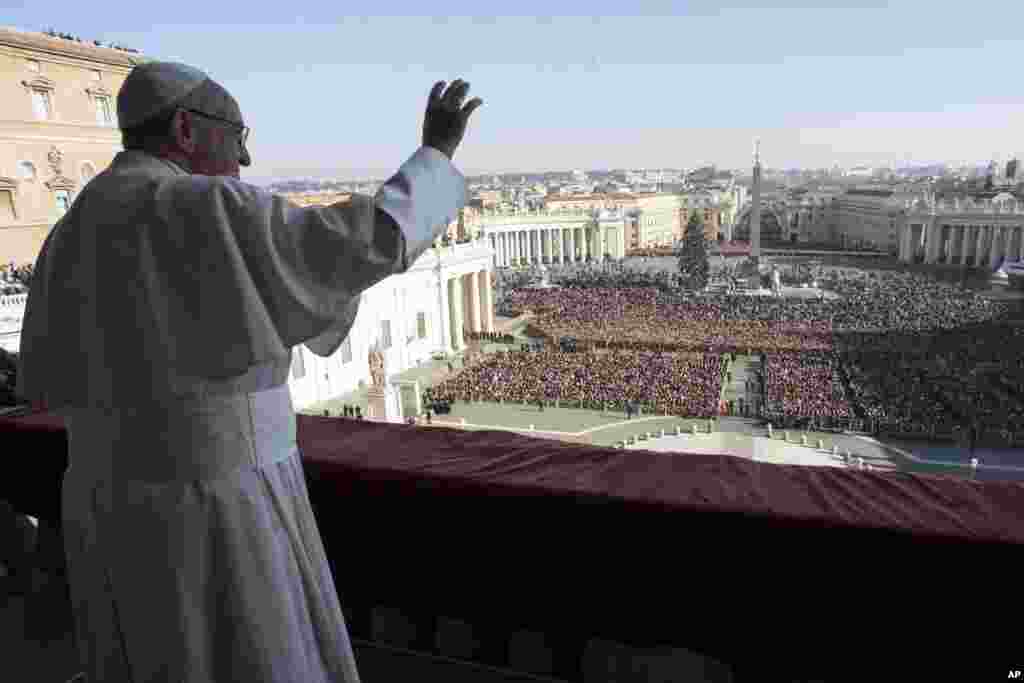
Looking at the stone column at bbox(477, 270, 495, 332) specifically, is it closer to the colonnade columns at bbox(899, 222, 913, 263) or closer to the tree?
the tree

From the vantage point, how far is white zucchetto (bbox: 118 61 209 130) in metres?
1.51

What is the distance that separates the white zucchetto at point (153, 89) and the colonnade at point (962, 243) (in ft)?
224

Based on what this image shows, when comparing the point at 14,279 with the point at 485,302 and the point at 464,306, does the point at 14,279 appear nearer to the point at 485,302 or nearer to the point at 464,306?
→ the point at 464,306

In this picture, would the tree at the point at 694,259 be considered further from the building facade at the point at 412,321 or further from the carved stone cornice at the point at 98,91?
the carved stone cornice at the point at 98,91

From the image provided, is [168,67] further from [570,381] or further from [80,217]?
[570,381]

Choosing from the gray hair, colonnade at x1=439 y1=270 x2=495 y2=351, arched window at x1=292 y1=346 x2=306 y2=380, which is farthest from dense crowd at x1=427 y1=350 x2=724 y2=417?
the gray hair

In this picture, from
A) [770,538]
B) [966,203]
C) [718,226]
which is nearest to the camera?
[770,538]

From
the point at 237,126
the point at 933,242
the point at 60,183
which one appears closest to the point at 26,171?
the point at 60,183

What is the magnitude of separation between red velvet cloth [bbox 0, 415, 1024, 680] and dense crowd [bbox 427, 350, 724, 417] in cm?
1648

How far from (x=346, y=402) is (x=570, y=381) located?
6834mm

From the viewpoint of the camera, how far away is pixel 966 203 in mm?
66312

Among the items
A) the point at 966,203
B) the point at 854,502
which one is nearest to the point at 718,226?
the point at 966,203

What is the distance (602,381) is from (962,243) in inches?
2303

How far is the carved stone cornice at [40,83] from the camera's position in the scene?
587 inches
